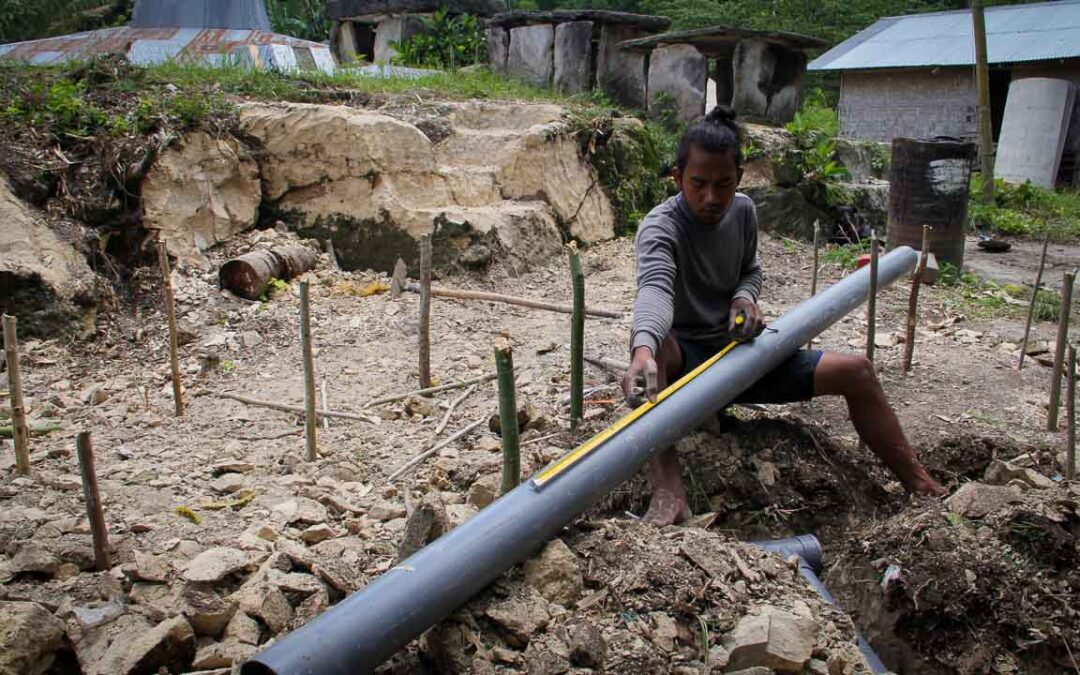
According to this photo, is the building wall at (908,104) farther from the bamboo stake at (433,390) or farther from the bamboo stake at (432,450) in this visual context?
the bamboo stake at (432,450)

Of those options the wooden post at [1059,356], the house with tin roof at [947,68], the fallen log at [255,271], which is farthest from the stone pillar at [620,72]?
the house with tin roof at [947,68]

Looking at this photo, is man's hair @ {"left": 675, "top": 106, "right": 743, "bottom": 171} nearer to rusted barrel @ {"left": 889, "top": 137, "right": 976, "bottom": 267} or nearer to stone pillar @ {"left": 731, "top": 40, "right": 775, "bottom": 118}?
rusted barrel @ {"left": 889, "top": 137, "right": 976, "bottom": 267}

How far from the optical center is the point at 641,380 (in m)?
2.41

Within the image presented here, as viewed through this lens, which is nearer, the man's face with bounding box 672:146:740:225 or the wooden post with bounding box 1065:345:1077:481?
the man's face with bounding box 672:146:740:225

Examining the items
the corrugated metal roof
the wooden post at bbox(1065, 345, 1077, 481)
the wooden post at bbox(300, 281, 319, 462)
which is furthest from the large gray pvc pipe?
the corrugated metal roof

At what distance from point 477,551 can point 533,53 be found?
7.83 metres

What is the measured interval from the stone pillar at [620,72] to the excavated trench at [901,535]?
6.28 metres

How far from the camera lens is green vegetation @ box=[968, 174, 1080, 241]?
9.30 meters

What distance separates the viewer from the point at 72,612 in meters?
2.06

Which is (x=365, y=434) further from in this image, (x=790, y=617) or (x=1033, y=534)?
(x=1033, y=534)

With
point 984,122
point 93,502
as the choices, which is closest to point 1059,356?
point 93,502

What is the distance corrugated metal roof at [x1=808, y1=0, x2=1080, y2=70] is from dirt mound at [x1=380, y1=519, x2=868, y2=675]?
518 inches

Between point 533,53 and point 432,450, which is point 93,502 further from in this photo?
point 533,53

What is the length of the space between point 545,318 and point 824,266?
9.42 ft
